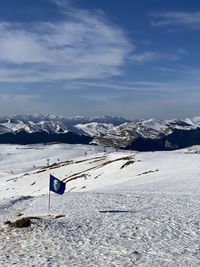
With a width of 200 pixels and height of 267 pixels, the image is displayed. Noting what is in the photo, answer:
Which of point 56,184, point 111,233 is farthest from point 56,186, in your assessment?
point 111,233

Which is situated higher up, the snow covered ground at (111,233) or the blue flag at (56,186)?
the blue flag at (56,186)

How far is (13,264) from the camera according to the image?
65.5 ft

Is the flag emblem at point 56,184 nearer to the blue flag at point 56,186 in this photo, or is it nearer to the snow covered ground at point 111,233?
the blue flag at point 56,186

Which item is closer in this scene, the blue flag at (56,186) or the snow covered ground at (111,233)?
the snow covered ground at (111,233)

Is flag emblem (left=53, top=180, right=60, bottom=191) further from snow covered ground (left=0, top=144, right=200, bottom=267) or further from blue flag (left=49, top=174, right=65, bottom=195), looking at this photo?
snow covered ground (left=0, top=144, right=200, bottom=267)

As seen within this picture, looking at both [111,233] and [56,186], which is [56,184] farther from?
[111,233]

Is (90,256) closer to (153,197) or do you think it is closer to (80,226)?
(80,226)

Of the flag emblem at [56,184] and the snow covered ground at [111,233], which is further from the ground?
the flag emblem at [56,184]

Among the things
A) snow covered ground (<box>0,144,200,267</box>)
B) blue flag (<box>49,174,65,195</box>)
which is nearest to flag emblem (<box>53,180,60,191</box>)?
blue flag (<box>49,174,65,195</box>)

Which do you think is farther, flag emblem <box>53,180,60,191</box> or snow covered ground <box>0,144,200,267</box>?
flag emblem <box>53,180,60,191</box>

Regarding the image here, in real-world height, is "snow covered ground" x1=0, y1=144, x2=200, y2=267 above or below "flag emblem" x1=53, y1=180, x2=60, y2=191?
below

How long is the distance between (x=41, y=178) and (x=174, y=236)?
86770 millimetres

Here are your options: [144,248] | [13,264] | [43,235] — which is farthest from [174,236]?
[13,264]

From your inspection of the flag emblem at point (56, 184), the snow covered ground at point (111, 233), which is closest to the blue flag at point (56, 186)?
the flag emblem at point (56, 184)
